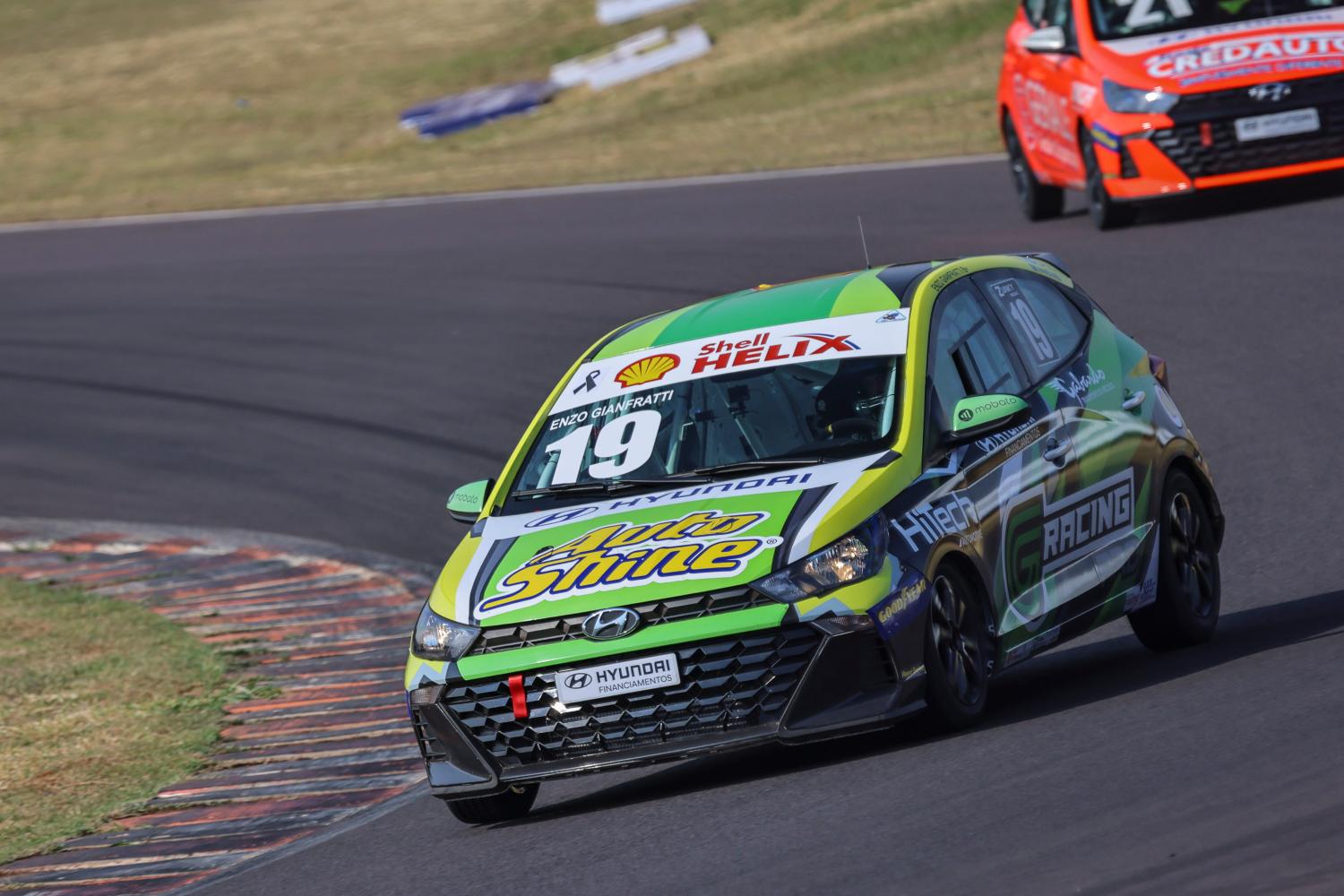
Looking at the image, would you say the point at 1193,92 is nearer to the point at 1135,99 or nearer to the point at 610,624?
the point at 1135,99

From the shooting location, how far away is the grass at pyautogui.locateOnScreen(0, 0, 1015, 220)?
29.6 metres

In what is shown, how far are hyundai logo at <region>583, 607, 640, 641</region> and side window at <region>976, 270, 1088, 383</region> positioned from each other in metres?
2.12

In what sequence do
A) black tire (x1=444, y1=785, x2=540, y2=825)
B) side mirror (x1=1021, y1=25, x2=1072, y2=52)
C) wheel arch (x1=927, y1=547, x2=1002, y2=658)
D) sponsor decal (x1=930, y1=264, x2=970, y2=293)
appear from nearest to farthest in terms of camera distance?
wheel arch (x1=927, y1=547, x2=1002, y2=658) < black tire (x1=444, y1=785, x2=540, y2=825) < sponsor decal (x1=930, y1=264, x2=970, y2=293) < side mirror (x1=1021, y1=25, x2=1072, y2=52)

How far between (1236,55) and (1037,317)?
8.57m

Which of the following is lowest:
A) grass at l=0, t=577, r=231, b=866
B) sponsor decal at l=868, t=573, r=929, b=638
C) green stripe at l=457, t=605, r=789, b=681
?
grass at l=0, t=577, r=231, b=866

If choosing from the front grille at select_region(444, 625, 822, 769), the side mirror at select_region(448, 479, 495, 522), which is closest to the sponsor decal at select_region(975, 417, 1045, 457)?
the front grille at select_region(444, 625, 822, 769)

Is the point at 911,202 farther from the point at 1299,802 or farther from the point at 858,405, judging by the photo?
the point at 1299,802

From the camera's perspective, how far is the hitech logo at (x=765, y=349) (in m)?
8.44

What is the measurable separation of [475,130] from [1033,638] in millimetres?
29652

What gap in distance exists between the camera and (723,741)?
7355mm

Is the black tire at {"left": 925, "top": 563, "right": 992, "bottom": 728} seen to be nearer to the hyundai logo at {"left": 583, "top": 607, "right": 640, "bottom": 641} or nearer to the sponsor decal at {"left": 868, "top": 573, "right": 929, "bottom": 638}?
the sponsor decal at {"left": 868, "top": 573, "right": 929, "bottom": 638}

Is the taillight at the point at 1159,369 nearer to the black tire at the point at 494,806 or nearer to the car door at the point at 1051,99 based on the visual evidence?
the black tire at the point at 494,806

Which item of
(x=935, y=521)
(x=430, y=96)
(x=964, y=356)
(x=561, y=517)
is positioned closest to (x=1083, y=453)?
(x=964, y=356)

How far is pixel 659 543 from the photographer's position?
7594mm
